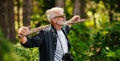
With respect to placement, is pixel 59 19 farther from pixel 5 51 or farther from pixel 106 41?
pixel 106 41

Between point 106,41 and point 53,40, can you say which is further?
point 106,41

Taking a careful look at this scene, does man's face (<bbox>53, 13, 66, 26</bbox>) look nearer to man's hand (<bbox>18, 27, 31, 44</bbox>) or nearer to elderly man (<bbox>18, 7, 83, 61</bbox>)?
elderly man (<bbox>18, 7, 83, 61</bbox>)

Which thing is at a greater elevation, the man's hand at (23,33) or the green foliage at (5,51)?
the green foliage at (5,51)

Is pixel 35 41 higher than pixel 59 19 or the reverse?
the reverse

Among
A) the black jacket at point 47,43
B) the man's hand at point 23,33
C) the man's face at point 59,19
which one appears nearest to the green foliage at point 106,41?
the man's face at point 59,19

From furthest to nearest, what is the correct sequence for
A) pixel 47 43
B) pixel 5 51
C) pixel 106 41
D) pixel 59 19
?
pixel 106 41
pixel 59 19
pixel 47 43
pixel 5 51

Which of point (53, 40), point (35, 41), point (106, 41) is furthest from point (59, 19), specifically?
point (106, 41)

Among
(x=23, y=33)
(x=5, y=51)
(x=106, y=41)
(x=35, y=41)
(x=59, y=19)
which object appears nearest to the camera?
(x=5, y=51)

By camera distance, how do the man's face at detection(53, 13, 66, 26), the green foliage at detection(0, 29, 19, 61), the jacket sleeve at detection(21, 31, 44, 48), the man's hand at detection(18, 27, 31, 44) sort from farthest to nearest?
the man's face at detection(53, 13, 66, 26) → the jacket sleeve at detection(21, 31, 44, 48) → the man's hand at detection(18, 27, 31, 44) → the green foliage at detection(0, 29, 19, 61)

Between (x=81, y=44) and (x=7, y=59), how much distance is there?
9.55 metres

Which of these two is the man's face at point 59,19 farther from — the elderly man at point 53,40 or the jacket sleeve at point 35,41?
the jacket sleeve at point 35,41

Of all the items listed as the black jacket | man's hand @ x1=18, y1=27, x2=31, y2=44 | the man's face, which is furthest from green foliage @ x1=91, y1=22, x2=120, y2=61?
man's hand @ x1=18, y1=27, x2=31, y2=44

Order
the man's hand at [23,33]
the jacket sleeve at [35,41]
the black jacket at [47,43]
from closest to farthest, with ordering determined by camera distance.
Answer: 1. the man's hand at [23,33]
2. the jacket sleeve at [35,41]
3. the black jacket at [47,43]

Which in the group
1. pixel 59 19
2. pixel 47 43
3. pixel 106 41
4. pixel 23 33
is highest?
pixel 59 19
